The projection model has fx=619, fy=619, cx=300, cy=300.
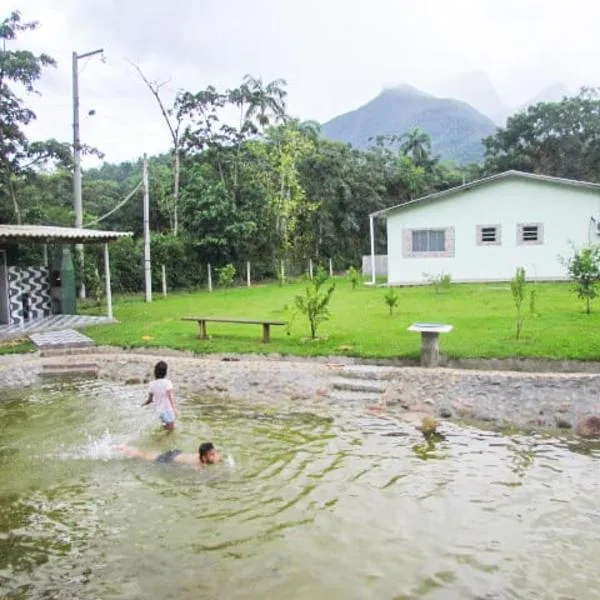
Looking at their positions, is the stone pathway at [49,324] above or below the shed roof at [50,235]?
below

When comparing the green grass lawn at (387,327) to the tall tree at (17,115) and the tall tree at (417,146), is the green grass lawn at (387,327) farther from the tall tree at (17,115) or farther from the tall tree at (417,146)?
the tall tree at (417,146)

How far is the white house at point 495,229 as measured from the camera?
22844 mm

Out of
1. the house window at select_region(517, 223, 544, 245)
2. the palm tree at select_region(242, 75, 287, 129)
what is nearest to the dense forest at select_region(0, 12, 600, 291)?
the palm tree at select_region(242, 75, 287, 129)

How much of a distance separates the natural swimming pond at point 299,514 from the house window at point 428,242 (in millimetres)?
15865

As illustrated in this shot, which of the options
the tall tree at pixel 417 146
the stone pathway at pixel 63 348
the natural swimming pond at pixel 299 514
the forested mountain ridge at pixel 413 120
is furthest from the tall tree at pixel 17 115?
the forested mountain ridge at pixel 413 120

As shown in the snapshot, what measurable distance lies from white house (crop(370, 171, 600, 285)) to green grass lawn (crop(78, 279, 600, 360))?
1695 millimetres

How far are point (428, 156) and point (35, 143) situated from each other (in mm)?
32032

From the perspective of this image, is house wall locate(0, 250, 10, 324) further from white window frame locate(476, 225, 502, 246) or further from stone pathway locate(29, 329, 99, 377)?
white window frame locate(476, 225, 502, 246)

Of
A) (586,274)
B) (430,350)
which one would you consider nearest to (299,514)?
(430,350)

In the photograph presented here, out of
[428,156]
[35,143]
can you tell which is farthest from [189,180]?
[428,156]

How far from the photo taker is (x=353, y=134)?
15612 centimetres

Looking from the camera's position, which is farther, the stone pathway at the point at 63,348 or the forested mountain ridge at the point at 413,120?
the forested mountain ridge at the point at 413,120

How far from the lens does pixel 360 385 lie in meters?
10.4

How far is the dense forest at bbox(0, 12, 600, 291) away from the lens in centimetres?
2789
